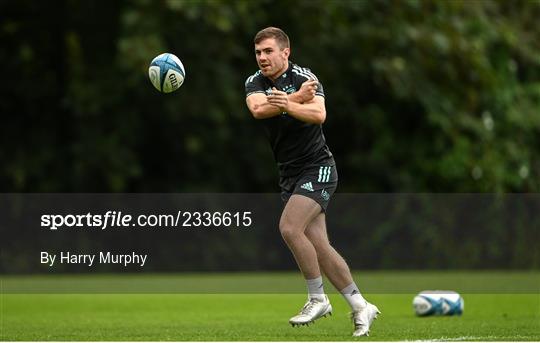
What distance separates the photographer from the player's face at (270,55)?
923cm

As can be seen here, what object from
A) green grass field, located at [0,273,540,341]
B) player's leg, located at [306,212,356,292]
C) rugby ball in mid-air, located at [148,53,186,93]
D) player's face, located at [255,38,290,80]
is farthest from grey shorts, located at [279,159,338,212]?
rugby ball in mid-air, located at [148,53,186,93]

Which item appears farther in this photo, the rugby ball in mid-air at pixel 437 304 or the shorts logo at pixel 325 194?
the rugby ball in mid-air at pixel 437 304

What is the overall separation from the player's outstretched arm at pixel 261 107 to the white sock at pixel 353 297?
1550 mm

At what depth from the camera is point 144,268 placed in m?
21.3

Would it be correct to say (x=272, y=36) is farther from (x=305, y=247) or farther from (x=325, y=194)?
(x=305, y=247)

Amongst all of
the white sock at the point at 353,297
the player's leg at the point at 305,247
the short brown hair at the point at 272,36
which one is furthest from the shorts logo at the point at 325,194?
the short brown hair at the point at 272,36

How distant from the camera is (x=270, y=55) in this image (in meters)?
9.25

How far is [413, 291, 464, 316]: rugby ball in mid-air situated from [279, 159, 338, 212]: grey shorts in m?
2.78
